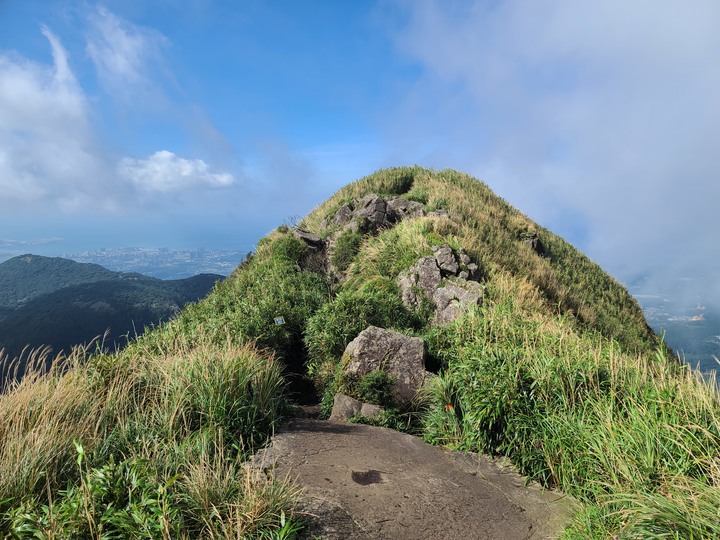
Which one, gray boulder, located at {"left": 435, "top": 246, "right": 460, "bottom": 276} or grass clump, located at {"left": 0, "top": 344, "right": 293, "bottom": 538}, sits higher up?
gray boulder, located at {"left": 435, "top": 246, "right": 460, "bottom": 276}

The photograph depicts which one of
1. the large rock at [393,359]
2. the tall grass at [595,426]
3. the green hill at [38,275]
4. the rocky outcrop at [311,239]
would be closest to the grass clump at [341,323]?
the large rock at [393,359]

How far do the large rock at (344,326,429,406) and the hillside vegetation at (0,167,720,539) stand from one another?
1.00 ft

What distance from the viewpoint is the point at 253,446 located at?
504 centimetres

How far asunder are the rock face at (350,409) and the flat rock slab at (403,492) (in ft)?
3.51

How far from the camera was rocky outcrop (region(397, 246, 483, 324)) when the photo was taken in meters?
10.4

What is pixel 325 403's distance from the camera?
7.61m

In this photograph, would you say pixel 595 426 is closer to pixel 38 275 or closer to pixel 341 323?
pixel 341 323

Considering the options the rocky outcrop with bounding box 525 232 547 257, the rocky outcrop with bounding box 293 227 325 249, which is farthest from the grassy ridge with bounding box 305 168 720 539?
the rocky outcrop with bounding box 525 232 547 257

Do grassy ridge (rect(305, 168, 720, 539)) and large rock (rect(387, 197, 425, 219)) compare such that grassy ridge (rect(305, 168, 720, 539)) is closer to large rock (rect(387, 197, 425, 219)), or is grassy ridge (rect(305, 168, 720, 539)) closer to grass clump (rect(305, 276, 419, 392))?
grass clump (rect(305, 276, 419, 392))

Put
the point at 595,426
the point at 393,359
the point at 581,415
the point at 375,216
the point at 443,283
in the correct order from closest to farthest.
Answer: the point at 595,426 < the point at 581,415 < the point at 393,359 < the point at 443,283 < the point at 375,216

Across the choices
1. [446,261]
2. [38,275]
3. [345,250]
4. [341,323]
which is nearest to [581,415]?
[341,323]

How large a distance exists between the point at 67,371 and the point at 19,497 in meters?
2.50

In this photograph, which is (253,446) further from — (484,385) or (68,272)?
(68,272)

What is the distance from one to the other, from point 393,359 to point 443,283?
419 centimetres
